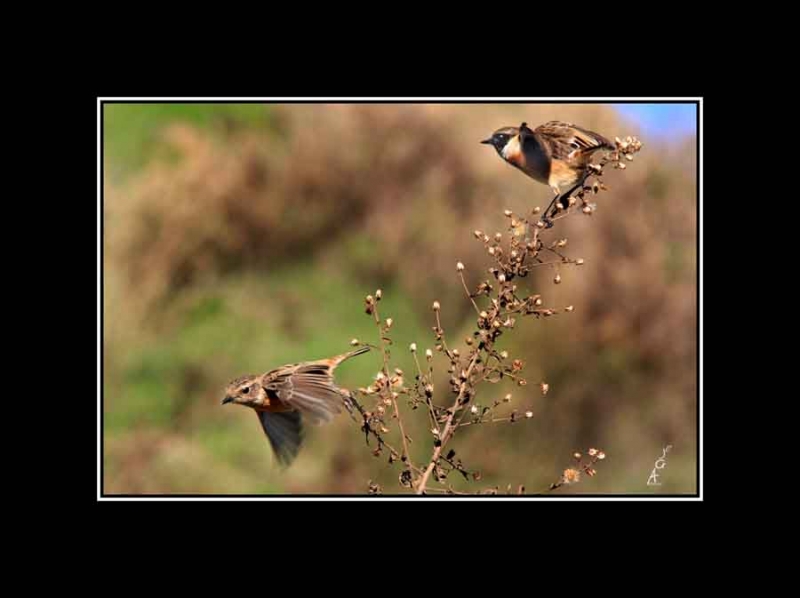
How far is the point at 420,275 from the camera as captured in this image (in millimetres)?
6684

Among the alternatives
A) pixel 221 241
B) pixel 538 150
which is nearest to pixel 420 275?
pixel 221 241

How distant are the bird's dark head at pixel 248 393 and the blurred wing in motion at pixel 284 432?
4.8 inches

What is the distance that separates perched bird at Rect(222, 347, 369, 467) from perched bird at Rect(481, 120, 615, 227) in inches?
28.6

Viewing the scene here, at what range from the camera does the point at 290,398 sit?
2.74 meters

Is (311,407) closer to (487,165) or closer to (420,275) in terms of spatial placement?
(420,275)

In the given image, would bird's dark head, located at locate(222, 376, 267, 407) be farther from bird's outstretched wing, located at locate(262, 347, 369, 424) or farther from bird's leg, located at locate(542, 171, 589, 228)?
bird's leg, located at locate(542, 171, 589, 228)

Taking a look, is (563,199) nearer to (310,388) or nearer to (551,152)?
(551,152)

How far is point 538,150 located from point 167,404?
13.7ft

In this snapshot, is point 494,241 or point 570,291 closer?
point 494,241

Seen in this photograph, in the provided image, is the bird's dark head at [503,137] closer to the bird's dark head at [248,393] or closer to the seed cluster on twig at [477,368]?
the seed cluster on twig at [477,368]

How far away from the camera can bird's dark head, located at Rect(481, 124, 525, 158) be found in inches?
107
